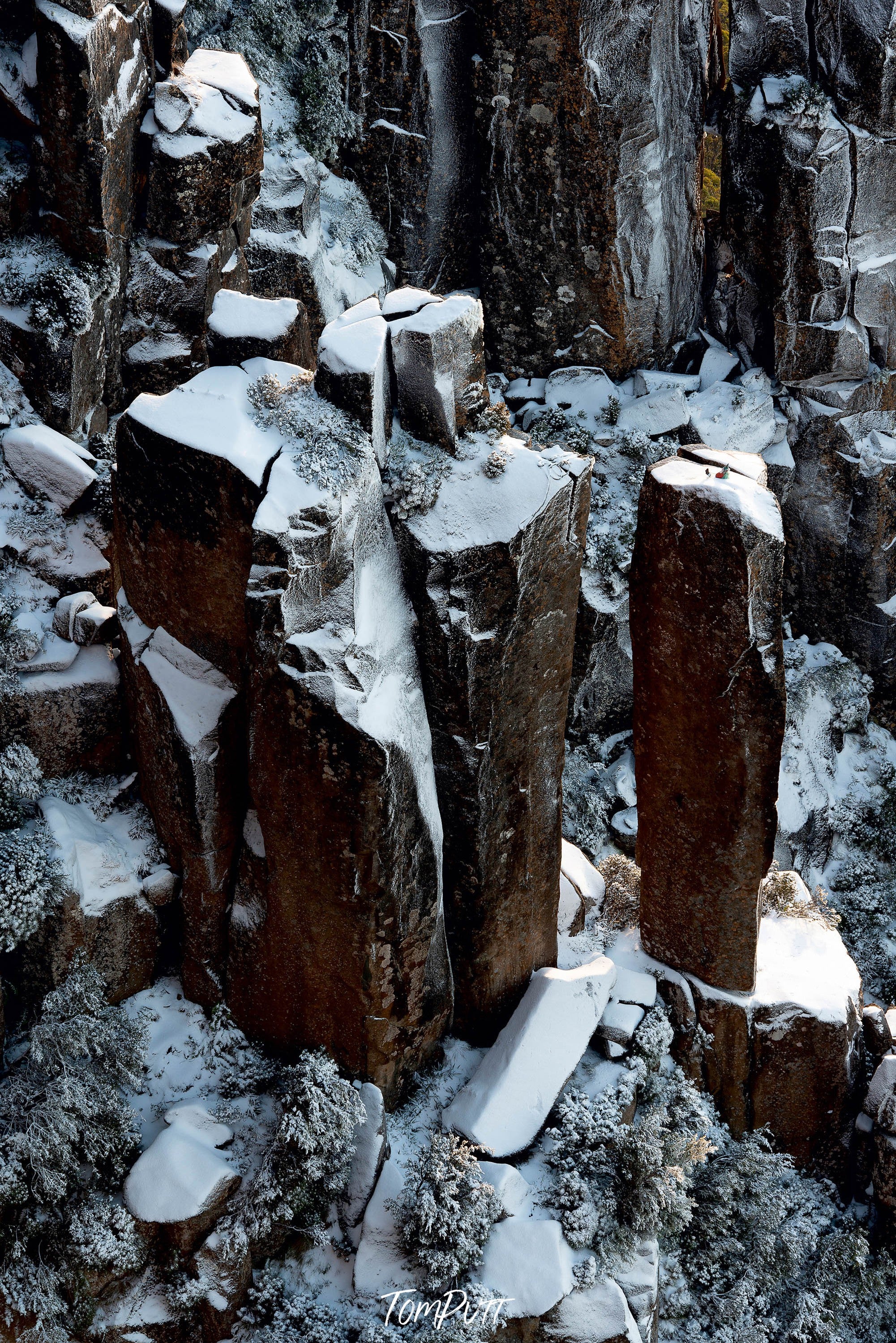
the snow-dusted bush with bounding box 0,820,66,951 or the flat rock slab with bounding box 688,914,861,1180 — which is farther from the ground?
the snow-dusted bush with bounding box 0,820,66,951

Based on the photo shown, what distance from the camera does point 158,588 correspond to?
8469 millimetres

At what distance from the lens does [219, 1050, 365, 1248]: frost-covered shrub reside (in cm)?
809

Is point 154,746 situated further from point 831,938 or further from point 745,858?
point 831,938

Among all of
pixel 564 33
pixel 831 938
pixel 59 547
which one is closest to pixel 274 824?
pixel 59 547

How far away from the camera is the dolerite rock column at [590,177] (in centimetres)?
1560

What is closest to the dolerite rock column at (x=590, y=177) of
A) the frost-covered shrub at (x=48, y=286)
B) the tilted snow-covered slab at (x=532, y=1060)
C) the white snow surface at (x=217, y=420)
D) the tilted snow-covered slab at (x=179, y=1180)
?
the frost-covered shrub at (x=48, y=286)

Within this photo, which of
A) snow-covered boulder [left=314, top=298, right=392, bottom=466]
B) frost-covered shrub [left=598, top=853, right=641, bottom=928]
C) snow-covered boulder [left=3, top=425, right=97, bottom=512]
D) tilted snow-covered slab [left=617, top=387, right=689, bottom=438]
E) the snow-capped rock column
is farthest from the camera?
tilted snow-covered slab [left=617, top=387, right=689, bottom=438]

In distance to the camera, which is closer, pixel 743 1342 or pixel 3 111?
pixel 743 1342

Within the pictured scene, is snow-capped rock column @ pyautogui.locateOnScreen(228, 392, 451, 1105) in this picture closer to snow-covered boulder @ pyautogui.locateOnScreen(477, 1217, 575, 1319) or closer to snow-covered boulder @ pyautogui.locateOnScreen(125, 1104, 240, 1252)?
snow-covered boulder @ pyautogui.locateOnScreen(125, 1104, 240, 1252)

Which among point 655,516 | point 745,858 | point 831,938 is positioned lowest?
point 831,938

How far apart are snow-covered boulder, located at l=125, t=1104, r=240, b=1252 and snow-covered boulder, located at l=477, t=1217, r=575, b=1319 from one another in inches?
70.7

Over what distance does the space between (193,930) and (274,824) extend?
1.41 metres

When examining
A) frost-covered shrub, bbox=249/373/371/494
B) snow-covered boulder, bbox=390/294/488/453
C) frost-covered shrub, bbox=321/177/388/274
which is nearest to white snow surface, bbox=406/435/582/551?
snow-covered boulder, bbox=390/294/488/453

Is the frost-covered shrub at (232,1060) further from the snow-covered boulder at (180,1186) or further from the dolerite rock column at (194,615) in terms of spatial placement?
the snow-covered boulder at (180,1186)
